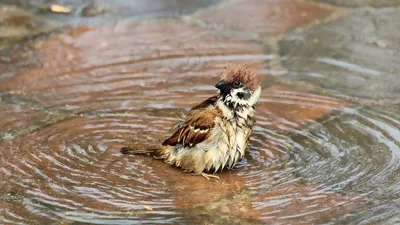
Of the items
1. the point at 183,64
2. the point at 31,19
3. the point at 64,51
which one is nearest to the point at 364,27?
Answer: the point at 183,64

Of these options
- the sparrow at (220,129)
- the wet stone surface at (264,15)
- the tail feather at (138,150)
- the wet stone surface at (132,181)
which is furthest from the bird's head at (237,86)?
the wet stone surface at (264,15)

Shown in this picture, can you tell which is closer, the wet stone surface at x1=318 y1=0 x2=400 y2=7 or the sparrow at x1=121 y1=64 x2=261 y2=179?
the sparrow at x1=121 y1=64 x2=261 y2=179

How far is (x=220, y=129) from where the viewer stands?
4.21 metres

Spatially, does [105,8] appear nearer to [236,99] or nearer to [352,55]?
[352,55]

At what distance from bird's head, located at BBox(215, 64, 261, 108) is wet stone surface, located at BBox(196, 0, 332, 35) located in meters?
2.28

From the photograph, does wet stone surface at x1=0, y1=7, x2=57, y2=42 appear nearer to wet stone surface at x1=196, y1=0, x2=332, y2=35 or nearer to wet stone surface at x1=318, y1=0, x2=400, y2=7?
wet stone surface at x1=196, y1=0, x2=332, y2=35

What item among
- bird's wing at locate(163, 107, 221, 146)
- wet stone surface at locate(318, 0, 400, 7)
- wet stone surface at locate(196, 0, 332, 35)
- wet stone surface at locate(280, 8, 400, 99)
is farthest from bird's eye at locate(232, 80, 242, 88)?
wet stone surface at locate(318, 0, 400, 7)

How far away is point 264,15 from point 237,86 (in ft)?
9.23

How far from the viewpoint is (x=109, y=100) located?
5238mm

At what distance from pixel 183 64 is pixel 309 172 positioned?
1987 millimetres

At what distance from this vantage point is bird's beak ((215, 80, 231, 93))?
4.23 m

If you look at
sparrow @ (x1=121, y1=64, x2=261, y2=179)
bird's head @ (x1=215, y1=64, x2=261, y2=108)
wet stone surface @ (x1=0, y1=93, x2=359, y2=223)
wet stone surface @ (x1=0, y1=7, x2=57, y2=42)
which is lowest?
wet stone surface @ (x1=0, y1=93, x2=359, y2=223)

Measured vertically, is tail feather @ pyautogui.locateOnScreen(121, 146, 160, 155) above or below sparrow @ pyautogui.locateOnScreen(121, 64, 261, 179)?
below

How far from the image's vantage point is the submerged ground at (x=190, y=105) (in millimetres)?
3855
